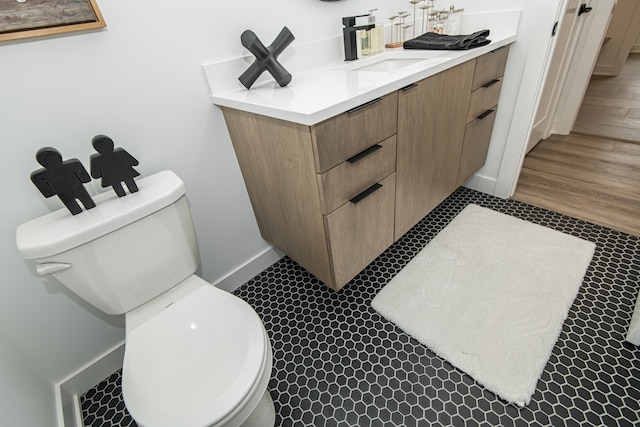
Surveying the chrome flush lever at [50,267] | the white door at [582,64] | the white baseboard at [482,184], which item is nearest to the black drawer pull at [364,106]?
the chrome flush lever at [50,267]

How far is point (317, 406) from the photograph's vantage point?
1089 mm

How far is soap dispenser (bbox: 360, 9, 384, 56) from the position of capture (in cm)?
154

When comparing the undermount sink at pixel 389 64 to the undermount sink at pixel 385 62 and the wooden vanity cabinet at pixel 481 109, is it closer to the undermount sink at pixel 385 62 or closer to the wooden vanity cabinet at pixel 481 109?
the undermount sink at pixel 385 62

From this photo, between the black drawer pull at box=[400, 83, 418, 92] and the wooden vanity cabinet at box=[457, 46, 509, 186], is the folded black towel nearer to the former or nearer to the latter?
the wooden vanity cabinet at box=[457, 46, 509, 186]

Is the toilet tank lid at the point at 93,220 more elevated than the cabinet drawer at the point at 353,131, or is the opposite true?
the cabinet drawer at the point at 353,131

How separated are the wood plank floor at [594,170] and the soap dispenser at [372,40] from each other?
128 cm

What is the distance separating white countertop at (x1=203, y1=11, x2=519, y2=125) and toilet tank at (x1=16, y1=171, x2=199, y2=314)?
404 mm

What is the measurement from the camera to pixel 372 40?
1.56 m

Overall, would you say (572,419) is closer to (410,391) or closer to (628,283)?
(410,391)

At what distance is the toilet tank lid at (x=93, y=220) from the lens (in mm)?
804

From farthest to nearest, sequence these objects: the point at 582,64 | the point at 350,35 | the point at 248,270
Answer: the point at 582,64 → the point at 248,270 → the point at 350,35

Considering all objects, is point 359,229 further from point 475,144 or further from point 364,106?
point 475,144

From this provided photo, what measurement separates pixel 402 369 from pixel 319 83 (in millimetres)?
1136

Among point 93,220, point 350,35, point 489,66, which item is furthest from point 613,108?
point 93,220
